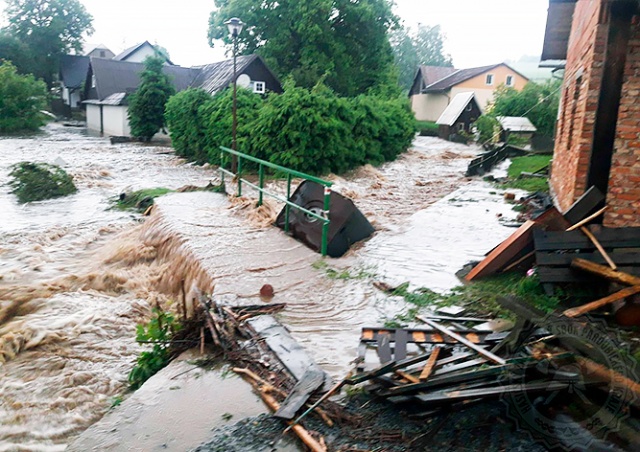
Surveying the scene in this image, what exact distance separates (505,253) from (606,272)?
1.34m

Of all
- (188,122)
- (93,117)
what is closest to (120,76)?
(93,117)

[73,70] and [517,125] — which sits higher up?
[73,70]

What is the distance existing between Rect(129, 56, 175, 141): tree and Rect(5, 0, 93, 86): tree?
32.0 meters

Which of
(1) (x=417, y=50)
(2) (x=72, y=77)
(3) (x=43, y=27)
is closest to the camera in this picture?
(2) (x=72, y=77)

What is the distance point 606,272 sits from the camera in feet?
18.6

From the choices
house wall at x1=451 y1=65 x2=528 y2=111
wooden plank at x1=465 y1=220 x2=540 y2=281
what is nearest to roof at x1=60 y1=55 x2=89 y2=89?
house wall at x1=451 y1=65 x2=528 y2=111

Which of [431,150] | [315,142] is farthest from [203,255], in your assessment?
[431,150]

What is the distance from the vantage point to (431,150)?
31.3m

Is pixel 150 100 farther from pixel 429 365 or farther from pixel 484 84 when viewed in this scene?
pixel 484 84

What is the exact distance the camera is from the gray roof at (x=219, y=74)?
28.8 m

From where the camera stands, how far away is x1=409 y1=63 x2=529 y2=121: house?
1970 inches

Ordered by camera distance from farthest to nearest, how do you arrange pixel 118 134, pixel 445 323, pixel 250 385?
pixel 118 134 < pixel 445 323 < pixel 250 385

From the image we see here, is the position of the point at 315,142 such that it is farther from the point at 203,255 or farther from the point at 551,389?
the point at 551,389

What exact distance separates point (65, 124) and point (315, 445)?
160ft
